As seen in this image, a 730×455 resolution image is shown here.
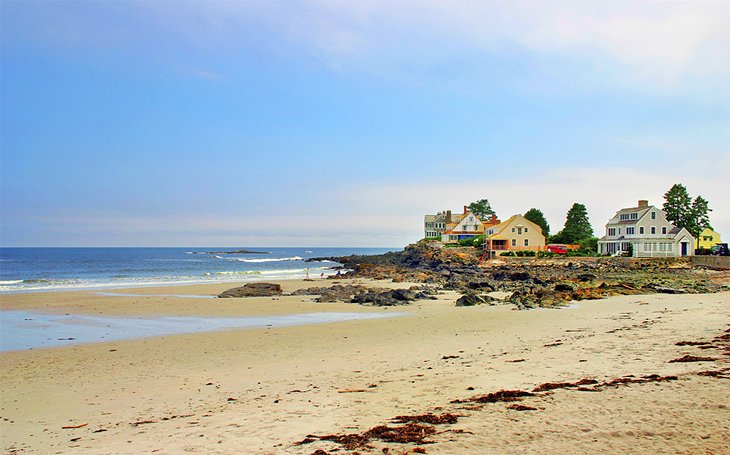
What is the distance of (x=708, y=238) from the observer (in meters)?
83.8

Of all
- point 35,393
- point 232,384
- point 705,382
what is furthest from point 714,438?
point 35,393

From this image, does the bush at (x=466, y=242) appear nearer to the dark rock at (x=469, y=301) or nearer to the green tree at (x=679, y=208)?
the green tree at (x=679, y=208)

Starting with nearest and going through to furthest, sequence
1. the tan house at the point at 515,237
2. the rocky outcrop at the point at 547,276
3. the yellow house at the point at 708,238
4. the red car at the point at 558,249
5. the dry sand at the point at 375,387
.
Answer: the dry sand at the point at 375,387 < the rocky outcrop at the point at 547,276 < the red car at the point at 558,249 < the tan house at the point at 515,237 < the yellow house at the point at 708,238

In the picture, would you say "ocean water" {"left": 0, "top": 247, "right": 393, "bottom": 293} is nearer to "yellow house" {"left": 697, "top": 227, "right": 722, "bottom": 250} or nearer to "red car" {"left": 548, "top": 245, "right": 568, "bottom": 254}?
"red car" {"left": 548, "top": 245, "right": 568, "bottom": 254}

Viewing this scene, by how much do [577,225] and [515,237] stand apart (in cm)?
1688

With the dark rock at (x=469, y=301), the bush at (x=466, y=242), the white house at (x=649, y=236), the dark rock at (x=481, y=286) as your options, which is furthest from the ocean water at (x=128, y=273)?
the white house at (x=649, y=236)

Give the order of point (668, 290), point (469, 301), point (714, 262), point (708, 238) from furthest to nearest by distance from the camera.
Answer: point (708, 238)
point (714, 262)
point (668, 290)
point (469, 301)

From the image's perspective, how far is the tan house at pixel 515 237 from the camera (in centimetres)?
7444

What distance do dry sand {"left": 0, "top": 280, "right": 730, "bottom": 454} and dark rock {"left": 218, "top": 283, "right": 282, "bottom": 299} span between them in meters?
15.6

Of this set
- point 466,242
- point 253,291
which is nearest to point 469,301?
point 253,291

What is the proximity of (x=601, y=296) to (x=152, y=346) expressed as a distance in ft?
A: 71.2

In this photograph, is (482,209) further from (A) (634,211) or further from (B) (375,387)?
(B) (375,387)

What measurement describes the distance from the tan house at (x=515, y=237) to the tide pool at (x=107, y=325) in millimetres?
53179

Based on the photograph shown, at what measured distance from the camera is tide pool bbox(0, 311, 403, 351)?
18.3 m
